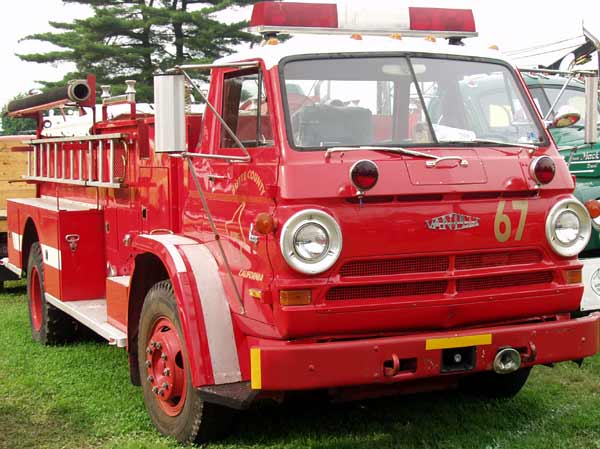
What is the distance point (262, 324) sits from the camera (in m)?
4.44

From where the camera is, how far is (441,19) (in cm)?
546

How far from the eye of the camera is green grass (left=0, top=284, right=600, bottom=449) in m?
5.02

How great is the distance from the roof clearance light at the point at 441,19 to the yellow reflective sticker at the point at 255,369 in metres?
2.32

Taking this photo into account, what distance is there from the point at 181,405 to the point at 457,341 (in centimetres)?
163

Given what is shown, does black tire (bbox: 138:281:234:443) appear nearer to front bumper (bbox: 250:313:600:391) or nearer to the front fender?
the front fender

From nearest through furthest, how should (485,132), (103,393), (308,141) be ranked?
1. (308,141)
2. (485,132)
3. (103,393)

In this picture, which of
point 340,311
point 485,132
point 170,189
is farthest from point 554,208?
point 170,189

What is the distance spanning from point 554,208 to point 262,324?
A: 1.69 meters

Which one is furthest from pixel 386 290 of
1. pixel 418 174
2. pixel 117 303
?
pixel 117 303

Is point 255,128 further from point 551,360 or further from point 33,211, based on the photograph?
point 33,211

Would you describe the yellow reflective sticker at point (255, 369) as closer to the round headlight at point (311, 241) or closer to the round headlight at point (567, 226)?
the round headlight at point (311, 241)

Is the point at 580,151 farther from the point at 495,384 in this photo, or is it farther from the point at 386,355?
the point at 386,355

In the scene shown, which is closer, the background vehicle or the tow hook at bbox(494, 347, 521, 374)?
the tow hook at bbox(494, 347, 521, 374)

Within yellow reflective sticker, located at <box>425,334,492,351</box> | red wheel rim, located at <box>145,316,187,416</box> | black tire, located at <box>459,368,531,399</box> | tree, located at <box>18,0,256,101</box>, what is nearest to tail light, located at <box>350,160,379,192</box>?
yellow reflective sticker, located at <box>425,334,492,351</box>
